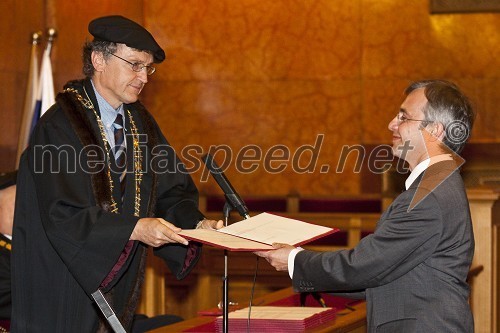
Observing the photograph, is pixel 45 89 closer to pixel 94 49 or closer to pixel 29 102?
pixel 29 102

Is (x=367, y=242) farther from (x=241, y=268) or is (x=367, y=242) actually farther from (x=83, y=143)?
(x=241, y=268)

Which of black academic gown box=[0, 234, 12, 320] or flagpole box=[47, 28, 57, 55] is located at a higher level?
flagpole box=[47, 28, 57, 55]

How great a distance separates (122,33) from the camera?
12.3 feet

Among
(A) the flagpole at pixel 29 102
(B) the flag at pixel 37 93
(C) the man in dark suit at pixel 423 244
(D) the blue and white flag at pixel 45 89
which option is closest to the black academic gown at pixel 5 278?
(C) the man in dark suit at pixel 423 244

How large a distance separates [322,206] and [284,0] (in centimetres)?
342

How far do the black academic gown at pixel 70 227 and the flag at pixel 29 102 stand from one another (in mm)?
3616

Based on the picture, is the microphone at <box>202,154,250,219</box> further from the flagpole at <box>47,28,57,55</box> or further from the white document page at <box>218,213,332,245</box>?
the flagpole at <box>47,28,57,55</box>

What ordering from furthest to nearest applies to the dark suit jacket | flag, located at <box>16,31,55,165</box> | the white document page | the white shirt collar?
flag, located at <box>16,31,55,165</box>
the white document page
the white shirt collar
the dark suit jacket

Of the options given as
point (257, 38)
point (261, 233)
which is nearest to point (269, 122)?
point (257, 38)


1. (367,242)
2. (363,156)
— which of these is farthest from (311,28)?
(367,242)

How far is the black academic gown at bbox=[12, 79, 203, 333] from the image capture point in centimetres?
352

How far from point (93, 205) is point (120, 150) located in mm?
367

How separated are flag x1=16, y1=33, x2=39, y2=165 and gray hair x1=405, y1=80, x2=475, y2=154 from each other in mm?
4862

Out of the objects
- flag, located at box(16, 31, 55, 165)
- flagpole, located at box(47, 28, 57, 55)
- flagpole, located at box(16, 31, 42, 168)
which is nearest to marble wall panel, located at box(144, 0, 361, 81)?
flagpole, located at box(47, 28, 57, 55)
